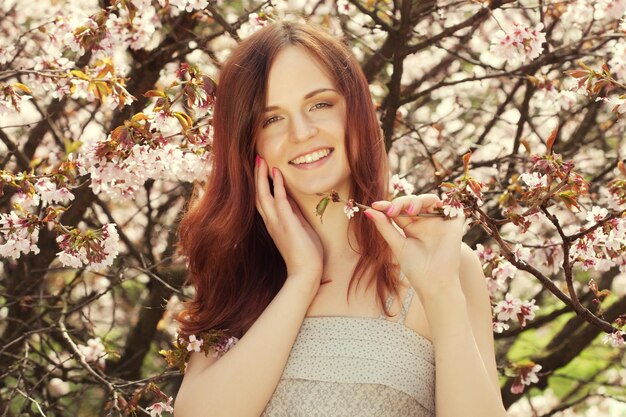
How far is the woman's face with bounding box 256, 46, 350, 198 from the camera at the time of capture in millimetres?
2457

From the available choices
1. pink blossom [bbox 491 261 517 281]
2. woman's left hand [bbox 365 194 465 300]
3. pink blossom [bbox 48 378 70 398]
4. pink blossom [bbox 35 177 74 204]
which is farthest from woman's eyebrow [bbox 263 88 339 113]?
pink blossom [bbox 48 378 70 398]

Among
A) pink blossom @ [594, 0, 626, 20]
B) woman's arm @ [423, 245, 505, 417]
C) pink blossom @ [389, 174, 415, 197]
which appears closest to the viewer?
woman's arm @ [423, 245, 505, 417]

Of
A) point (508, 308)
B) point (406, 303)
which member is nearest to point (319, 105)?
point (406, 303)

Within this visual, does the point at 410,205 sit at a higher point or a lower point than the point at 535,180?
lower

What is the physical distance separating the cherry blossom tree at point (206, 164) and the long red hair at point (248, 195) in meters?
0.09

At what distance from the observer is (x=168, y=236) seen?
4152 millimetres

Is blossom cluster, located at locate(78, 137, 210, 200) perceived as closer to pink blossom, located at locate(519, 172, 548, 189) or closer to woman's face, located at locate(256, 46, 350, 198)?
woman's face, located at locate(256, 46, 350, 198)

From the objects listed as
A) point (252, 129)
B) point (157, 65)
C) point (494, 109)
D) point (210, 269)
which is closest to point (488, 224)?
point (252, 129)

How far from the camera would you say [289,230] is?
252 cm

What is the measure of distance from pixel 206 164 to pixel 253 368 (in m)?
0.82

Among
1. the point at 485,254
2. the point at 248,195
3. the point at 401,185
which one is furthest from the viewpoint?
the point at 401,185

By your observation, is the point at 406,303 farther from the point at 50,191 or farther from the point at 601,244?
the point at 50,191

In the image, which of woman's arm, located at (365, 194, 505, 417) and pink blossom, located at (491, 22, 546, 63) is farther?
pink blossom, located at (491, 22, 546, 63)

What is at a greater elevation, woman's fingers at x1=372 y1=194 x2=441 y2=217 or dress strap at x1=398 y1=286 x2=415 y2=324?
woman's fingers at x1=372 y1=194 x2=441 y2=217
